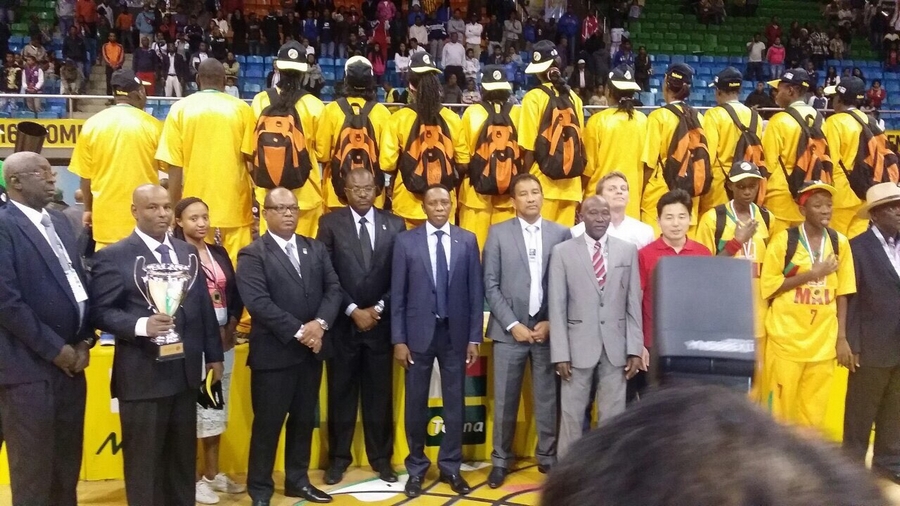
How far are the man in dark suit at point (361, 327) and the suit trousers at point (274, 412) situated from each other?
13.7 inches

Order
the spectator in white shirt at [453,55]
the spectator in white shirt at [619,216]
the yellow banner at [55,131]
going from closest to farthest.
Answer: the spectator in white shirt at [619,216]
the yellow banner at [55,131]
the spectator in white shirt at [453,55]

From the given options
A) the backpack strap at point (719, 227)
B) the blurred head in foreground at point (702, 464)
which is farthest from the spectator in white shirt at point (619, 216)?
the blurred head in foreground at point (702, 464)

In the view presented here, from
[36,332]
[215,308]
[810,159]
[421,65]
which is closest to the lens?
[36,332]

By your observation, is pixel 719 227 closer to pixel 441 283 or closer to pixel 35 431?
pixel 441 283

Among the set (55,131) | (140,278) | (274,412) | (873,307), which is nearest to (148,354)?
(140,278)

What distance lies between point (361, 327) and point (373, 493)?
1042mm

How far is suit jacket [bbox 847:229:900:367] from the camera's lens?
5.29 m

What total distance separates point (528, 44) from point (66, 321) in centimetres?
1335

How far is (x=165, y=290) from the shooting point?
153 inches

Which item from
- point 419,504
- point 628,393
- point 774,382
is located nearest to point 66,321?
point 419,504

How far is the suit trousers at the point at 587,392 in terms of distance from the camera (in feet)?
16.5

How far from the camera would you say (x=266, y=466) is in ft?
15.8

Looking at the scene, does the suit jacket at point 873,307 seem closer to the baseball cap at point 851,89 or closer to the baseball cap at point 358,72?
the baseball cap at point 851,89

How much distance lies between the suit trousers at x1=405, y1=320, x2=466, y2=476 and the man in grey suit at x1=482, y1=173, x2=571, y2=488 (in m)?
0.28
